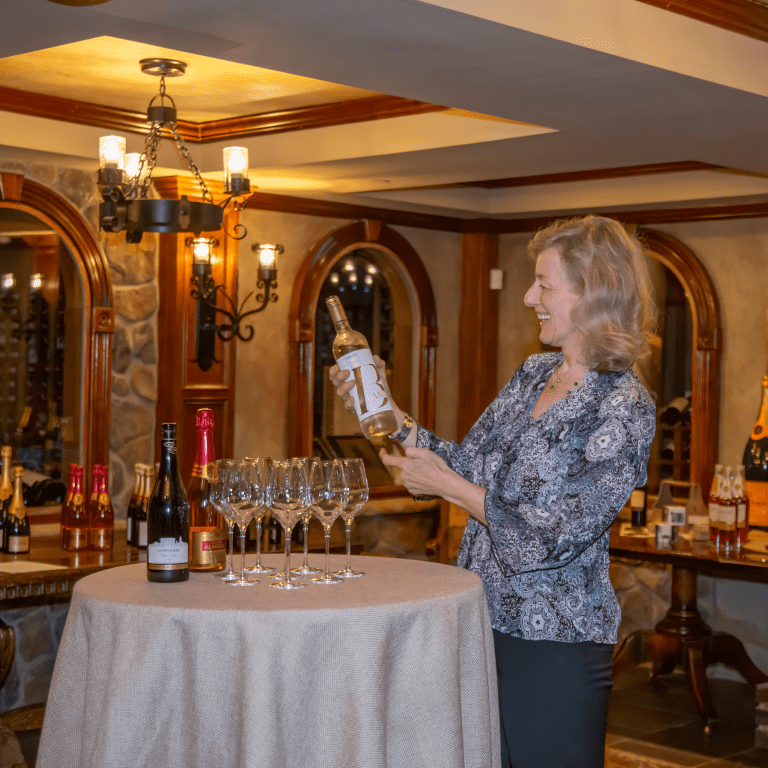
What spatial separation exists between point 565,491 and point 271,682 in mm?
674

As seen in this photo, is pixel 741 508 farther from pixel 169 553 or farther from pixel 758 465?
pixel 169 553

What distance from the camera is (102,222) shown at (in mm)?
3875

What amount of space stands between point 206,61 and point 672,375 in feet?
11.2

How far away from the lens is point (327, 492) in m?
2.03

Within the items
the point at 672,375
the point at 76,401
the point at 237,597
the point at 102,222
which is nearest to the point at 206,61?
the point at 102,222

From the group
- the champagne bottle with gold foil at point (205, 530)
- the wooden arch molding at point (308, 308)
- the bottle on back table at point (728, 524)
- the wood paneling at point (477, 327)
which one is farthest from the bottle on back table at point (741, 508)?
the champagne bottle with gold foil at point (205, 530)

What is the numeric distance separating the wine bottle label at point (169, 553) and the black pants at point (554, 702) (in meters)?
0.66

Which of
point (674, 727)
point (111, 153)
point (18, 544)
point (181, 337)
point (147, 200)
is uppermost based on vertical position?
point (111, 153)

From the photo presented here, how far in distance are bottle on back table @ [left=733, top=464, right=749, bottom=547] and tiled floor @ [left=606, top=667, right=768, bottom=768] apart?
0.89 metres

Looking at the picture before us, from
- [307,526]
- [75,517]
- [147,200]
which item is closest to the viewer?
[307,526]

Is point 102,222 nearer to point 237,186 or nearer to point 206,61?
point 237,186

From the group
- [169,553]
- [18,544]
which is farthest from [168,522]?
[18,544]

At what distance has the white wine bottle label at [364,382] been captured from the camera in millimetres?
2229

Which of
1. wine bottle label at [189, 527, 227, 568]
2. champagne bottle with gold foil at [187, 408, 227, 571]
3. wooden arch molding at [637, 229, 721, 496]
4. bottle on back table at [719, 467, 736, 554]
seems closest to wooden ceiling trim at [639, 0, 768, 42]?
champagne bottle with gold foil at [187, 408, 227, 571]
